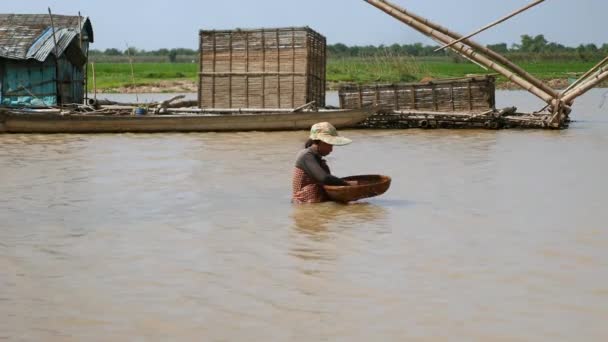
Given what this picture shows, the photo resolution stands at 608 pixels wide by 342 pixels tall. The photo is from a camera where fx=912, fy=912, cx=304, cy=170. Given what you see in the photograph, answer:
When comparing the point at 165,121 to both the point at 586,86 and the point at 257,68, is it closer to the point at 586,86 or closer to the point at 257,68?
the point at 257,68

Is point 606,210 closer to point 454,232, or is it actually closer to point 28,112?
point 454,232

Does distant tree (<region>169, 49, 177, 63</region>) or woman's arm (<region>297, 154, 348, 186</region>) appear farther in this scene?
distant tree (<region>169, 49, 177, 63</region>)

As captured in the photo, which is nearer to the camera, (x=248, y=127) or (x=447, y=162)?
(x=447, y=162)

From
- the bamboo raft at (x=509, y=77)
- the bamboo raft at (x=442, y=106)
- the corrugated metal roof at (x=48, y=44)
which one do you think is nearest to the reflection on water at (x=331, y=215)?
the bamboo raft at (x=509, y=77)

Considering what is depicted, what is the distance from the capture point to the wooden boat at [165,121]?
56.2 feet

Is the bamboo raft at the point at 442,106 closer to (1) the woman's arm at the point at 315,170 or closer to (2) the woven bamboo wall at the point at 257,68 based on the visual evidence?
(2) the woven bamboo wall at the point at 257,68

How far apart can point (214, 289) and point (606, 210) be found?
441 cm

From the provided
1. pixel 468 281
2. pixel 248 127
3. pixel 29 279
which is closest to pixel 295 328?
pixel 468 281

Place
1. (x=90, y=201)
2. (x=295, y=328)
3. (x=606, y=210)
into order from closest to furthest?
1. (x=295, y=328)
2. (x=606, y=210)
3. (x=90, y=201)

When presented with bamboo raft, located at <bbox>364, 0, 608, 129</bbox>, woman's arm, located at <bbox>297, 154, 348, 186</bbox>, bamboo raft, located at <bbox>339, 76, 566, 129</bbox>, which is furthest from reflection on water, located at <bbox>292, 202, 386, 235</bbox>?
bamboo raft, located at <bbox>339, 76, 566, 129</bbox>

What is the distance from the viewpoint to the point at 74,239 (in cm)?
712

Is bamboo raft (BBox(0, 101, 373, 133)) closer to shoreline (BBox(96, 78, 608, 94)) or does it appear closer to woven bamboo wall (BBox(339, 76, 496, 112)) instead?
woven bamboo wall (BBox(339, 76, 496, 112))

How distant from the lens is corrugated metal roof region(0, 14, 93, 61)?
1883 cm

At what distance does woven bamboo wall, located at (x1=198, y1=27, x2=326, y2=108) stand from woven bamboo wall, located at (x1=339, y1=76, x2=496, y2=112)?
111cm
